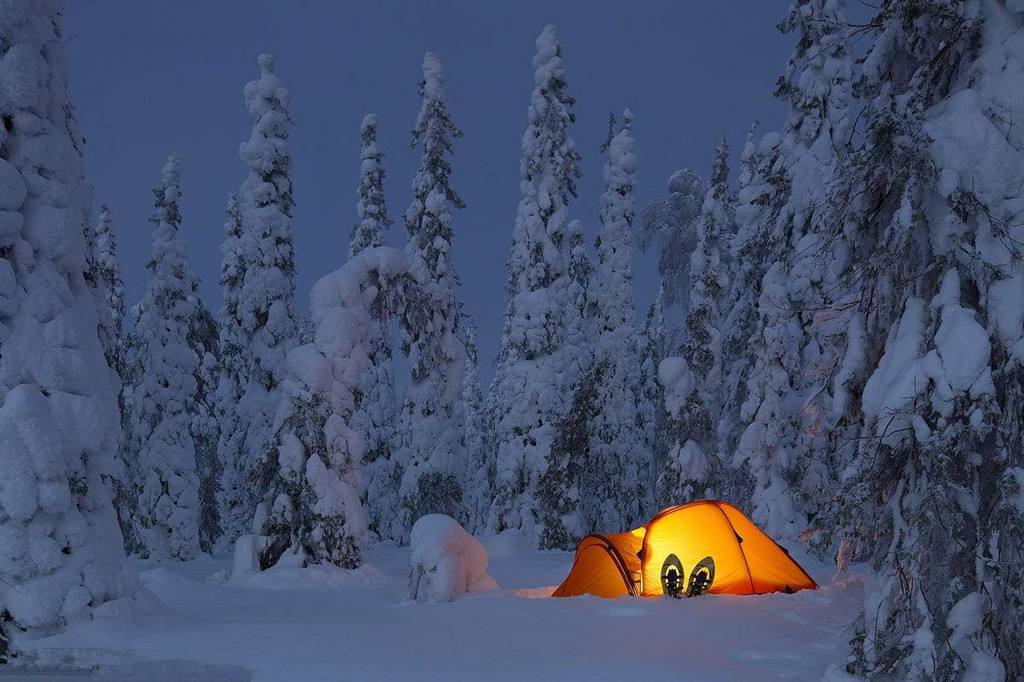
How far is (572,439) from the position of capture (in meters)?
23.3

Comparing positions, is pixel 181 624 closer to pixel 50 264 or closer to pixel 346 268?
pixel 50 264

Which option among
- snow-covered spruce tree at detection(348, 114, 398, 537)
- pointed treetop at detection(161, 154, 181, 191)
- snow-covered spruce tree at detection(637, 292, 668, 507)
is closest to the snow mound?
snow-covered spruce tree at detection(348, 114, 398, 537)

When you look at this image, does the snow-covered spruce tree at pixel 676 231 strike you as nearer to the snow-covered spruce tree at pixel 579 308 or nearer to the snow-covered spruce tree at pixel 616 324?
the snow-covered spruce tree at pixel 616 324

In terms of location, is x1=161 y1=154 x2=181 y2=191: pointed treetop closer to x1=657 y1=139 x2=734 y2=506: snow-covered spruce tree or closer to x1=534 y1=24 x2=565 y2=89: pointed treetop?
x1=534 y1=24 x2=565 y2=89: pointed treetop

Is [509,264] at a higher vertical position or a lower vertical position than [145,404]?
higher

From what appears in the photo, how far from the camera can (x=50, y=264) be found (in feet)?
30.1

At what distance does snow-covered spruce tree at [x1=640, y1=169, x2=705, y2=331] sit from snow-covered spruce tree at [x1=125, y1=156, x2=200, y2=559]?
15546 mm

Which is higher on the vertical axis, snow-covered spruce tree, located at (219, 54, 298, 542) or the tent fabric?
snow-covered spruce tree, located at (219, 54, 298, 542)

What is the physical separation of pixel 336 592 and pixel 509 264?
41.8ft

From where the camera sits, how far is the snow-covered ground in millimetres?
7086

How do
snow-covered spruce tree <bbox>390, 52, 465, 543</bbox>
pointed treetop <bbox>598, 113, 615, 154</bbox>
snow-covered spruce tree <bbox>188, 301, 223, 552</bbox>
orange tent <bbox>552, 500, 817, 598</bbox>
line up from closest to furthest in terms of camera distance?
orange tent <bbox>552, 500, 817, 598</bbox> → snow-covered spruce tree <bbox>390, 52, 465, 543</bbox> → pointed treetop <bbox>598, 113, 615, 154</bbox> → snow-covered spruce tree <bbox>188, 301, 223, 552</bbox>

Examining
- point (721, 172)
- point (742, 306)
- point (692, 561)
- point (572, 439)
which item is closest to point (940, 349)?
point (692, 561)

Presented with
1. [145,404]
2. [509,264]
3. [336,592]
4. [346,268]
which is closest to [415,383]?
[509,264]

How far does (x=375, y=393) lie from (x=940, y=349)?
1073 inches
